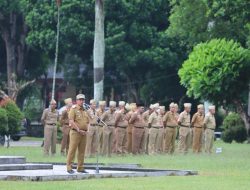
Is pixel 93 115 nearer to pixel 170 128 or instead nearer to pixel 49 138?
pixel 49 138

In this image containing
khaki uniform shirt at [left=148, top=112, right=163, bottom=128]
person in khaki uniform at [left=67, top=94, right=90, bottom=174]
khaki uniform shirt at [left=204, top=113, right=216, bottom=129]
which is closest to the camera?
person in khaki uniform at [left=67, top=94, right=90, bottom=174]

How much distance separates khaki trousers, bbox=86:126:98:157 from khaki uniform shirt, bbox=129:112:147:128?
8.60 ft

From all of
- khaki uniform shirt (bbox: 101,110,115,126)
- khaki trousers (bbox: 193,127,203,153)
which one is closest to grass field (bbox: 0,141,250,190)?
khaki uniform shirt (bbox: 101,110,115,126)

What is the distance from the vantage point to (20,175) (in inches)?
997

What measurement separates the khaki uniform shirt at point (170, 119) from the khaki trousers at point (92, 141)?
4418 millimetres

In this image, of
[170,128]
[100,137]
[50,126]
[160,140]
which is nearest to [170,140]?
[160,140]

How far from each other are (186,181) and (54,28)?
43.2 m

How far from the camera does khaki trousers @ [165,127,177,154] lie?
42281 mm

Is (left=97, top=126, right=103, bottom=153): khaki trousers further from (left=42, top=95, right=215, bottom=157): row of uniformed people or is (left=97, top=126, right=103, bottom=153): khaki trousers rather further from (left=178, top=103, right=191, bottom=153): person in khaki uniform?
(left=178, top=103, right=191, bottom=153): person in khaki uniform

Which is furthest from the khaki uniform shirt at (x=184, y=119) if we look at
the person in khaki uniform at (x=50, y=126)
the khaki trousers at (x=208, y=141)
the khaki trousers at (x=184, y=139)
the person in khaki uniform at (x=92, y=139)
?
the person in khaki uniform at (x=50, y=126)

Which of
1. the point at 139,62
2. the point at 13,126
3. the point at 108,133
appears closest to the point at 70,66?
the point at 139,62

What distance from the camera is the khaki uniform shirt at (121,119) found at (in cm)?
4009

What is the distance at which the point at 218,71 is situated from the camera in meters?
42.0

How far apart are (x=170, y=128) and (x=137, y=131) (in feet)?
5.58
